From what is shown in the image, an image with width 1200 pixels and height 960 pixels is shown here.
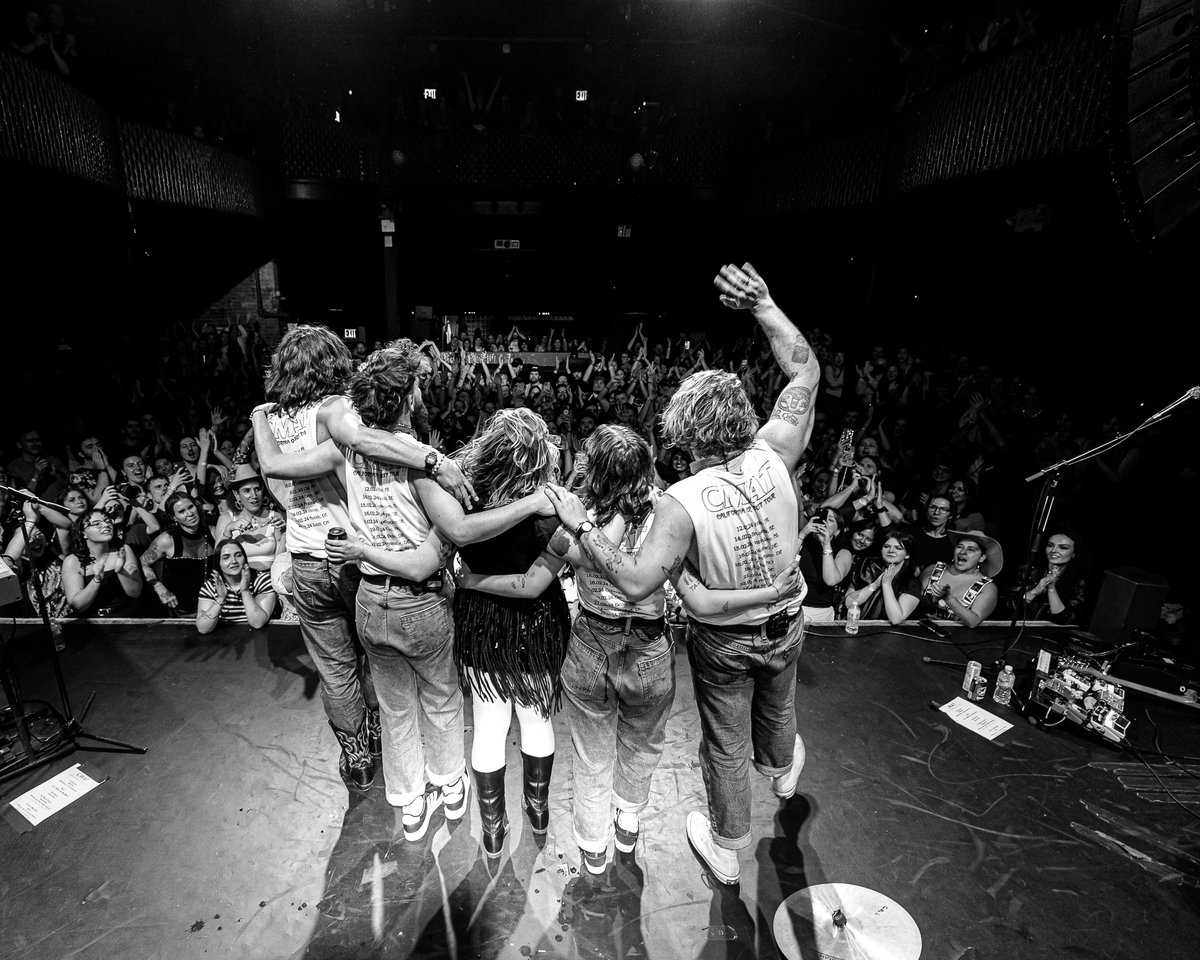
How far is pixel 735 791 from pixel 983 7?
29.1 ft

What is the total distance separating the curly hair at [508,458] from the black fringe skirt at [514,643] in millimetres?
352

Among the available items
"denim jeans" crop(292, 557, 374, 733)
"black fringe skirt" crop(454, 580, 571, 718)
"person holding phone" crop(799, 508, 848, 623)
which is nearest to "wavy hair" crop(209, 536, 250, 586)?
"denim jeans" crop(292, 557, 374, 733)

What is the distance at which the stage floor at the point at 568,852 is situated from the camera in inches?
70.2

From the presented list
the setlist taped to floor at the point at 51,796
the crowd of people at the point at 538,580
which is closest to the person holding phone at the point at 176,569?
the crowd of people at the point at 538,580

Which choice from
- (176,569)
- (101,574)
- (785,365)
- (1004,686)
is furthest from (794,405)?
(101,574)

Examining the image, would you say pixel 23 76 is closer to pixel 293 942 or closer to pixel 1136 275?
pixel 293 942

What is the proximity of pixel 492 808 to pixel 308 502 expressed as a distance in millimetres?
1219

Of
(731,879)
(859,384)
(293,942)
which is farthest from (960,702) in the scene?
(859,384)

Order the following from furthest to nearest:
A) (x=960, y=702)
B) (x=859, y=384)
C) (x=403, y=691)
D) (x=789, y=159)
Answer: (x=789, y=159), (x=859, y=384), (x=960, y=702), (x=403, y=691)

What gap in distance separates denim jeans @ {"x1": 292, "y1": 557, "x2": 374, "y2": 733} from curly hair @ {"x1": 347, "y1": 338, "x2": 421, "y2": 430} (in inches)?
21.6

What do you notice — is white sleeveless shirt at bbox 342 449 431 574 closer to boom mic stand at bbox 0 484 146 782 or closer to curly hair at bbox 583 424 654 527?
curly hair at bbox 583 424 654 527

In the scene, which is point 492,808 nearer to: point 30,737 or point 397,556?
point 397,556

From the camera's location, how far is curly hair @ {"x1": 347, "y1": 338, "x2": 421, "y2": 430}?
167cm

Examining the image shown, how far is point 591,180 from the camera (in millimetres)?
10477
